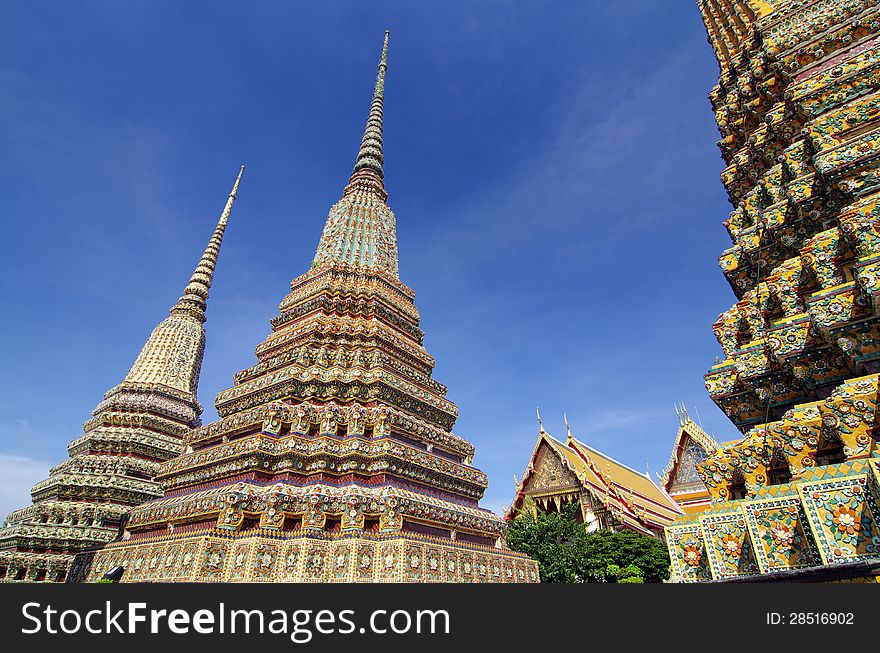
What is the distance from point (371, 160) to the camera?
1941 centimetres

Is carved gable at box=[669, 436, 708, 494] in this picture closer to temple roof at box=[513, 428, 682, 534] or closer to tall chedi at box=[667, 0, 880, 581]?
temple roof at box=[513, 428, 682, 534]

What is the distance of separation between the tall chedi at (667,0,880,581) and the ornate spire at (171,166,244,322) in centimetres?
2302

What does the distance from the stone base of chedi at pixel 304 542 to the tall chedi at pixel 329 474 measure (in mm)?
25

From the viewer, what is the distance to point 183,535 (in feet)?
30.5

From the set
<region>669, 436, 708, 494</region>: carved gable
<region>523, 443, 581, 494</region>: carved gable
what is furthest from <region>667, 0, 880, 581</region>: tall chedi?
<region>669, 436, 708, 494</region>: carved gable

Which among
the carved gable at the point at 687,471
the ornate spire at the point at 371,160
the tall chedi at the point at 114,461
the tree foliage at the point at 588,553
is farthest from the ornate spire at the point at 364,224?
the carved gable at the point at 687,471

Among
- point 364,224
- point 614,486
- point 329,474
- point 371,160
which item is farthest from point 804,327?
point 614,486

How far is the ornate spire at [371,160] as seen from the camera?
61.6 ft

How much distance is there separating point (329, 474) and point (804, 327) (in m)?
8.79

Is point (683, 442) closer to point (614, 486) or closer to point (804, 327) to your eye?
point (614, 486)
